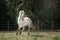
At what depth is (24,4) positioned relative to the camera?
21.2m

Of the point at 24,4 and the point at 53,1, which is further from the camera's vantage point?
the point at 53,1

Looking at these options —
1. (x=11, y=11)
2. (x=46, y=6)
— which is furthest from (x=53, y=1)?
(x=11, y=11)

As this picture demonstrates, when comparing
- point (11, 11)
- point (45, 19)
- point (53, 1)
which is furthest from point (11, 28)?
point (53, 1)

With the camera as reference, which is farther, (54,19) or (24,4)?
(54,19)

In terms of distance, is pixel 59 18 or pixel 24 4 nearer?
pixel 24 4

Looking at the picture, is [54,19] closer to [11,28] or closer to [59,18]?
[59,18]

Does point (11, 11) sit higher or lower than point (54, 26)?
higher

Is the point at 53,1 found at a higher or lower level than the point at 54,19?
higher

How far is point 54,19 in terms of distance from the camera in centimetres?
2284

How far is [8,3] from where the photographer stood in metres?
22.0

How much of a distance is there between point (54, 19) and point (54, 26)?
84cm

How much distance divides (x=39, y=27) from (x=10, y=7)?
342 cm

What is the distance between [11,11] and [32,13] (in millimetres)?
2069

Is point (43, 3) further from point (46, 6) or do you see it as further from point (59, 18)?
point (59, 18)
